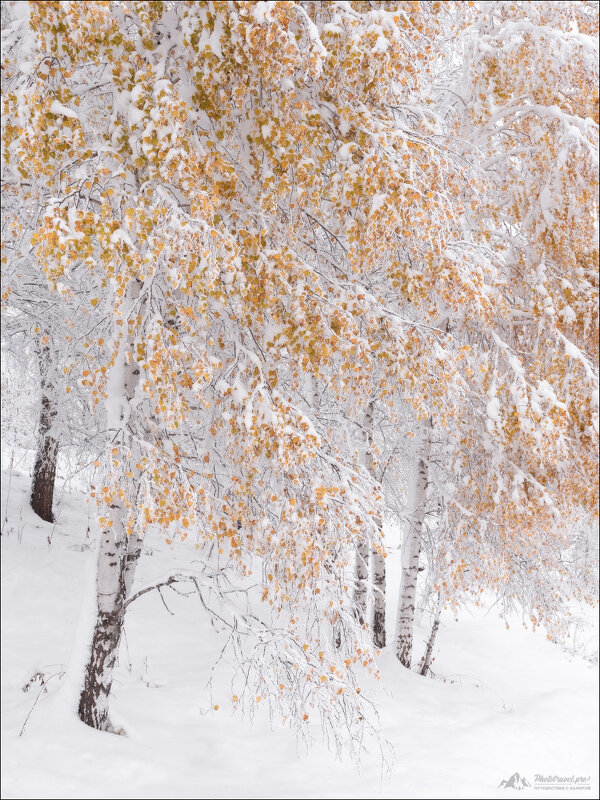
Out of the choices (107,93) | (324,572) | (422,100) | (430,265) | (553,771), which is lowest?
(553,771)

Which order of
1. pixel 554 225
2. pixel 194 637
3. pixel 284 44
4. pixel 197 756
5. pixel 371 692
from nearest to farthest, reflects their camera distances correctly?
pixel 284 44
pixel 197 756
pixel 554 225
pixel 371 692
pixel 194 637

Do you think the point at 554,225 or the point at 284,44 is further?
the point at 554,225

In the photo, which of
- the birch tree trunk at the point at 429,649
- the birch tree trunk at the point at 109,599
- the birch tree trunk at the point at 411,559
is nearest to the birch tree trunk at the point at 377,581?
the birch tree trunk at the point at 411,559

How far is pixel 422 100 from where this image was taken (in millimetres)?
5730

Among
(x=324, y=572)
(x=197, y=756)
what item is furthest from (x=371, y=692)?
(x=324, y=572)

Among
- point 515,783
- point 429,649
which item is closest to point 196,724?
point 515,783

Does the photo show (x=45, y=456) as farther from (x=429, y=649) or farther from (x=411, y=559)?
(x=429, y=649)

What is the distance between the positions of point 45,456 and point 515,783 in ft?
25.7

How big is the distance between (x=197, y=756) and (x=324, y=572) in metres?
2.00

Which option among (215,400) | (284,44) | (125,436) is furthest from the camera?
(215,400)

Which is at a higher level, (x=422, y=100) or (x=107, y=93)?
(x=422, y=100)

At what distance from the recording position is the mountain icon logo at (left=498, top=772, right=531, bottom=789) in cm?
526

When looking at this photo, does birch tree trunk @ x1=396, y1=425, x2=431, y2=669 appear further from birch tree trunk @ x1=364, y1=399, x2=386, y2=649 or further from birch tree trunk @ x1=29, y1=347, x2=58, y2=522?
birch tree trunk @ x1=29, y1=347, x2=58, y2=522

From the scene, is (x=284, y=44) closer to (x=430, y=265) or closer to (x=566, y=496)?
(x=430, y=265)
